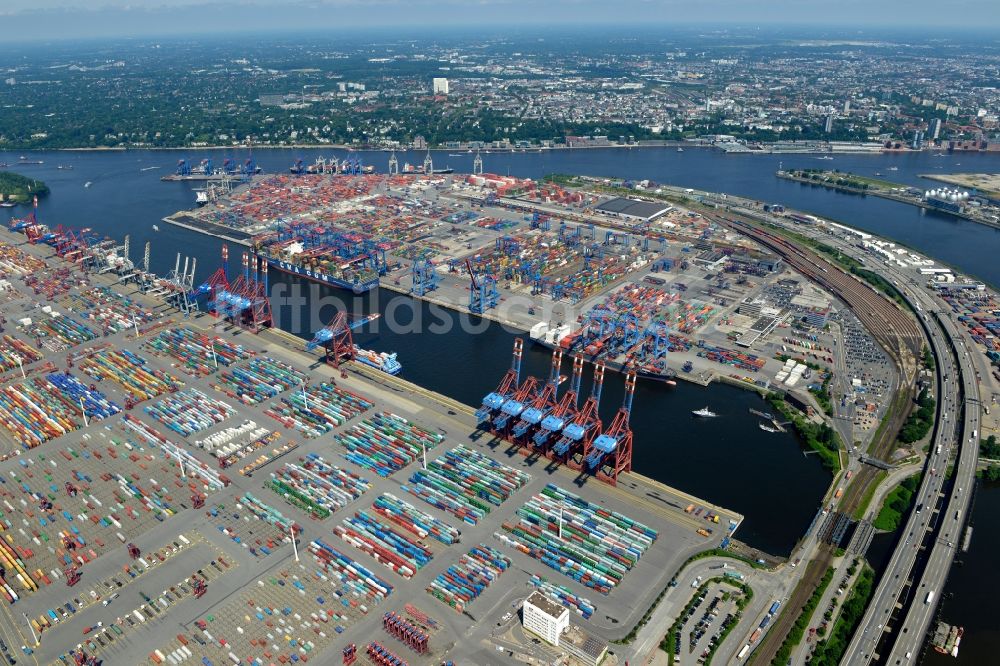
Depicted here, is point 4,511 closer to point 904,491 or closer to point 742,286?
point 904,491

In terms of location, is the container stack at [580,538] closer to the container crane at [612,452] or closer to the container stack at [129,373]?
the container crane at [612,452]

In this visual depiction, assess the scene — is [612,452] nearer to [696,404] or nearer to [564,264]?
[696,404]

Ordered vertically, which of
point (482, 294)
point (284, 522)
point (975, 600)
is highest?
point (482, 294)

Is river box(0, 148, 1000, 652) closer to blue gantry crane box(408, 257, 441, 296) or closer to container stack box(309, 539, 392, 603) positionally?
blue gantry crane box(408, 257, 441, 296)

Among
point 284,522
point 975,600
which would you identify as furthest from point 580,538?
point 975,600


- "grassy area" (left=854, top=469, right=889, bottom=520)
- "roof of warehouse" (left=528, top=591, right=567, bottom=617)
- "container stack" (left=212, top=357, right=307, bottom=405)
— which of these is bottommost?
"roof of warehouse" (left=528, top=591, right=567, bottom=617)

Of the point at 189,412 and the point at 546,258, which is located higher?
the point at 546,258

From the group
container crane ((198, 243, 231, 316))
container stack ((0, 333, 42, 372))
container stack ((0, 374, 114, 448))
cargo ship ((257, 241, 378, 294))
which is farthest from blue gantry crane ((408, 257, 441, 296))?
container stack ((0, 333, 42, 372))
